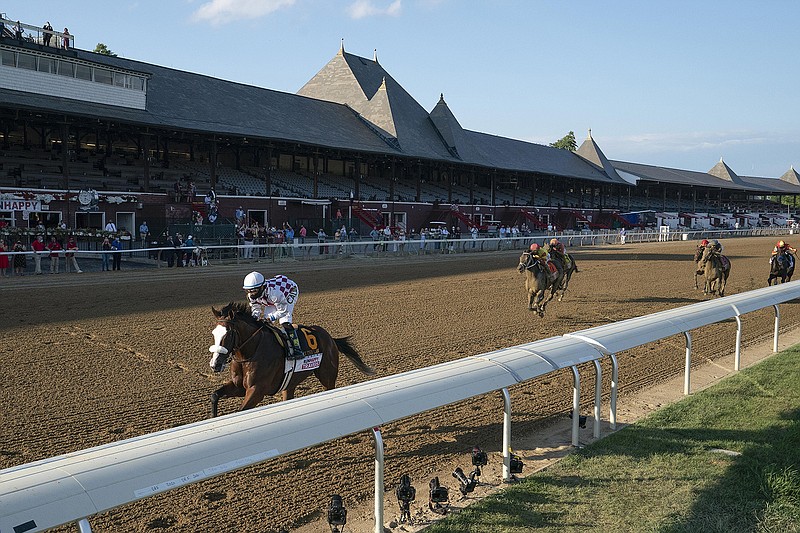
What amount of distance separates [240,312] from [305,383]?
2.54m

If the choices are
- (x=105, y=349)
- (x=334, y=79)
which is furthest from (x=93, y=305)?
(x=334, y=79)

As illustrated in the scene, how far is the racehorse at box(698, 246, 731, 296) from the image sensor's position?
16.5 m

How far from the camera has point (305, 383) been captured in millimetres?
8125

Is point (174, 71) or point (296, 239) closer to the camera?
point (296, 239)

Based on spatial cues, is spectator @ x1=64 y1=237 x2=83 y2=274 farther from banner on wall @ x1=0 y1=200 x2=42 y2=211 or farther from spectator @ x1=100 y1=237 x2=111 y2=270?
banner on wall @ x1=0 y1=200 x2=42 y2=211

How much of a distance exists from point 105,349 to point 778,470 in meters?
8.55

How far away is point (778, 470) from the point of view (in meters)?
5.20

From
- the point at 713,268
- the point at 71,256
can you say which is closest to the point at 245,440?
the point at 713,268

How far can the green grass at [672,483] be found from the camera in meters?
4.42

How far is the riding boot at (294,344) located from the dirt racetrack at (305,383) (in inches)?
35.2

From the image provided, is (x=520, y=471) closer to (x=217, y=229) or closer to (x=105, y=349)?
(x=105, y=349)

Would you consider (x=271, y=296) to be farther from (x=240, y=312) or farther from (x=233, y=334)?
(x=233, y=334)

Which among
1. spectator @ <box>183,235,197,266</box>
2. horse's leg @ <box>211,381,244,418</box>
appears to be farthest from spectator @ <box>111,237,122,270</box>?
horse's leg @ <box>211,381,244,418</box>

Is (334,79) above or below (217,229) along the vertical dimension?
above
